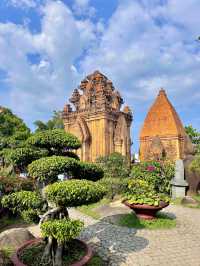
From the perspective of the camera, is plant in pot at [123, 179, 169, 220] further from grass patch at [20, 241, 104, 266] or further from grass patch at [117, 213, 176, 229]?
grass patch at [20, 241, 104, 266]

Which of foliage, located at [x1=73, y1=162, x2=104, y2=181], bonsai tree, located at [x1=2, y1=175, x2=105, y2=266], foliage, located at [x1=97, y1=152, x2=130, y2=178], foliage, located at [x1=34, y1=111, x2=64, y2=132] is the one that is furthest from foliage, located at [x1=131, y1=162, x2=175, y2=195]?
foliage, located at [x1=34, y1=111, x2=64, y2=132]

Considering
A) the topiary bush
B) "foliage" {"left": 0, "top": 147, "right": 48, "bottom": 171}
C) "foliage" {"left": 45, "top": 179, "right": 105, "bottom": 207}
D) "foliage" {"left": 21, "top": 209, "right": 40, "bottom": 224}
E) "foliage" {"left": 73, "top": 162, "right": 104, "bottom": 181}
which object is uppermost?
"foliage" {"left": 0, "top": 147, "right": 48, "bottom": 171}

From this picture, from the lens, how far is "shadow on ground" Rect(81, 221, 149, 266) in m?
5.48

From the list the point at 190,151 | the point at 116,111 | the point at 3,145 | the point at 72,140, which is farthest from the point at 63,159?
the point at 116,111

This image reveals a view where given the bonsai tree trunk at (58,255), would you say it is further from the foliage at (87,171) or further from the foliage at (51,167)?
the foliage at (87,171)

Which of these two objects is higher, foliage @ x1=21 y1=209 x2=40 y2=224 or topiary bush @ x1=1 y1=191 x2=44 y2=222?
topiary bush @ x1=1 y1=191 x2=44 y2=222

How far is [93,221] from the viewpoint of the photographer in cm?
852

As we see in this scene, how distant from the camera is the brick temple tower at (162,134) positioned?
811 inches

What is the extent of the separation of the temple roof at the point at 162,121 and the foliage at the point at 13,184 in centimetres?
1378

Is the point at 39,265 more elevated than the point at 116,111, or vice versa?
the point at 116,111

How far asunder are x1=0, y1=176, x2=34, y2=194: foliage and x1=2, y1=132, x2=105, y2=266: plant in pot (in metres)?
4.47

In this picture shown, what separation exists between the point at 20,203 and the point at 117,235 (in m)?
3.14

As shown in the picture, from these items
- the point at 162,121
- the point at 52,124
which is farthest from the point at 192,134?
the point at 52,124

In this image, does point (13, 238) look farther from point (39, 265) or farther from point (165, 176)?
point (165, 176)
